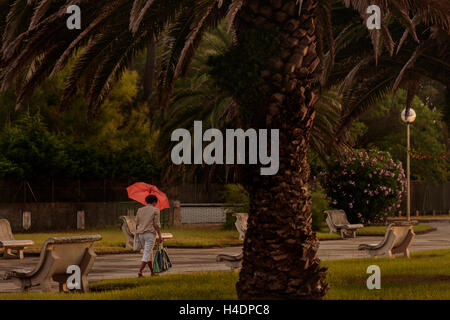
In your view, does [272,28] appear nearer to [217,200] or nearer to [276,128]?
[276,128]

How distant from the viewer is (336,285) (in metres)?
14.2

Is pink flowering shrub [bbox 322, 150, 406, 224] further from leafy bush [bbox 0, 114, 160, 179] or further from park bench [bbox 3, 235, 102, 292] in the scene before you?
park bench [bbox 3, 235, 102, 292]

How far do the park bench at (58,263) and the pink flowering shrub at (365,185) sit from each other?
27.0 meters

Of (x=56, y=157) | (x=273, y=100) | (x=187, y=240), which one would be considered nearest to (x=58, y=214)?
(x=56, y=157)

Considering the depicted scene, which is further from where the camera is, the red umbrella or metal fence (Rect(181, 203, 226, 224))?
metal fence (Rect(181, 203, 226, 224))

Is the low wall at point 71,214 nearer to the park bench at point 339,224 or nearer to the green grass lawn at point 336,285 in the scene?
the park bench at point 339,224

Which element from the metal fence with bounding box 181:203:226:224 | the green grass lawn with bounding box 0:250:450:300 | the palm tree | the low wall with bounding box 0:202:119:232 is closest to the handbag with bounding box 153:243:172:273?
the green grass lawn with bounding box 0:250:450:300

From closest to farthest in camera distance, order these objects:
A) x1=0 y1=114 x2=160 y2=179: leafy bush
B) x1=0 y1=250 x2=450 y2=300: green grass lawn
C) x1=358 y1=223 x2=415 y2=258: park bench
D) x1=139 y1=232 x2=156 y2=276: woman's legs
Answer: x1=0 y1=250 x2=450 y2=300: green grass lawn, x1=139 y1=232 x2=156 y2=276: woman's legs, x1=358 y1=223 x2=415 y2=258: park bench, x1=0 y1=114 x2=160 y2=179: leafy bush

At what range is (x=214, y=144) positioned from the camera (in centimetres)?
3334

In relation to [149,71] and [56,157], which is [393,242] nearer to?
[56,157]

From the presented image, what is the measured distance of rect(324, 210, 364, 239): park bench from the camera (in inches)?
1293

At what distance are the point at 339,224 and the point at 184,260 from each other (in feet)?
43.7

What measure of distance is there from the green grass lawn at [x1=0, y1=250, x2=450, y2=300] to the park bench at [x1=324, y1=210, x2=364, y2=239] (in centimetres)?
1404
